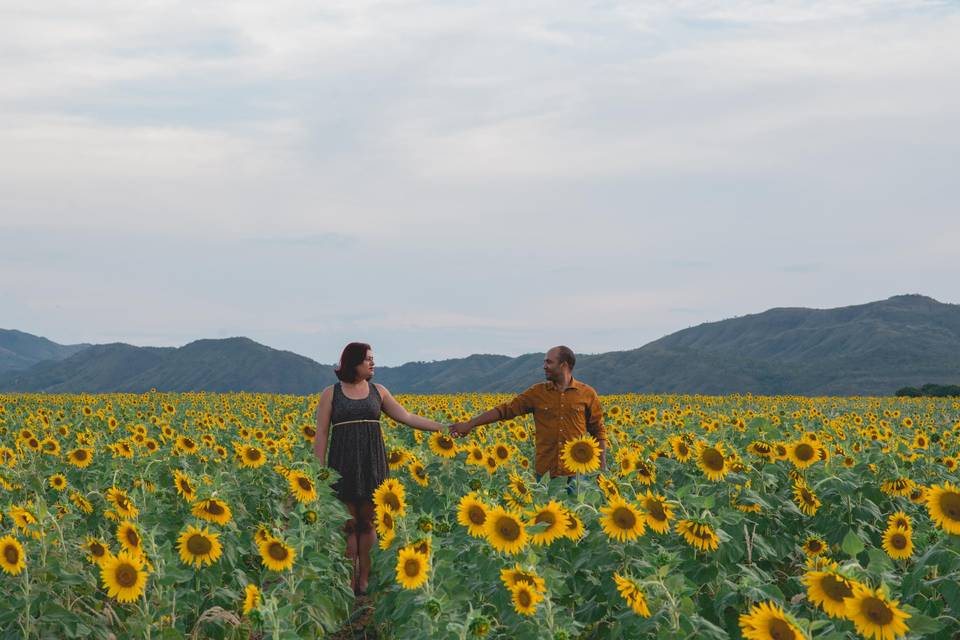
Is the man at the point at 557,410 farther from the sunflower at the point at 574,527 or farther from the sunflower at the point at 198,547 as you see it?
the sunflower at the point at 198,547

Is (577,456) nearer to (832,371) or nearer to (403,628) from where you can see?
(403,628)

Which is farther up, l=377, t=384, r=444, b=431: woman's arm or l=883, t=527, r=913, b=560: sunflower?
l=377, t=384, r=444, b=431: woman's arm

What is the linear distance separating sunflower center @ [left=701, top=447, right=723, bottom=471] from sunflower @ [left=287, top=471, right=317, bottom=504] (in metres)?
3.10

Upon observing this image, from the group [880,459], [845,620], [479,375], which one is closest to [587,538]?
[845,620]

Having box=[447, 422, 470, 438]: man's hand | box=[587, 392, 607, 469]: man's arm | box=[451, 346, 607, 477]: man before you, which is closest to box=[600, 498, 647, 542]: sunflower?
box=[451, 346, 607, 477]: man

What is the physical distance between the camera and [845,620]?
14.6 ft

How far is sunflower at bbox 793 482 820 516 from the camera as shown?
7156 millimetres

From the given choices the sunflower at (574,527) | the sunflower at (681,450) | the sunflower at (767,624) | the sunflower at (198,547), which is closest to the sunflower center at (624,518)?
the sunflower at (574,527)

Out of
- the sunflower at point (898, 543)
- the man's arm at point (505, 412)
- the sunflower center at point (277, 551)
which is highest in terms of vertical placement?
the man's arm at point (505, 412)

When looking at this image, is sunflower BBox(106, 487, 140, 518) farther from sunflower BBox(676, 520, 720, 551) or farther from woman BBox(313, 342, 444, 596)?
sunflower BBox(676, 520, 720, 551)

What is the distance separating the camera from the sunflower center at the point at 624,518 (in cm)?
550

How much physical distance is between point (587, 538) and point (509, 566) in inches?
35.4

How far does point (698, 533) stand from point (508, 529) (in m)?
1.23

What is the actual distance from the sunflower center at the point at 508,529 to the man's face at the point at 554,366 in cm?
304
